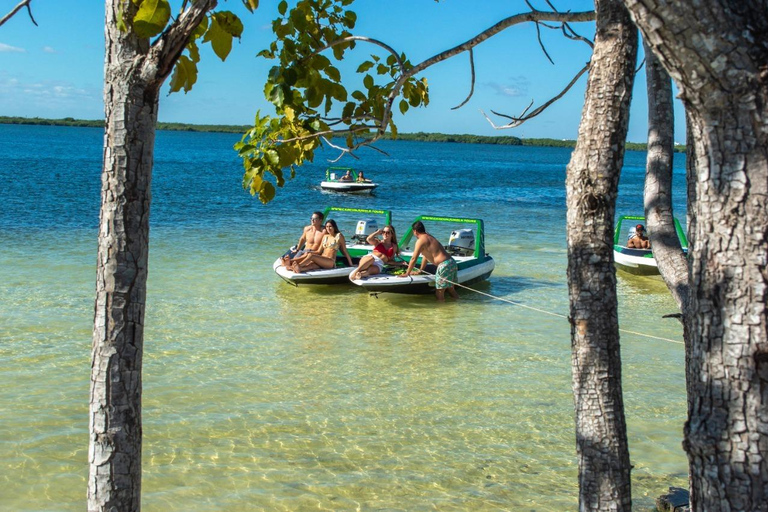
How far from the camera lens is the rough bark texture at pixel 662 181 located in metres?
3.50

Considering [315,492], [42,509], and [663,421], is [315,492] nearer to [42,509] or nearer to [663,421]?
[42,509]

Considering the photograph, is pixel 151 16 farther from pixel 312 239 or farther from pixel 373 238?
pixel 373 238

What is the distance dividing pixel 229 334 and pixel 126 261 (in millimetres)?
8423

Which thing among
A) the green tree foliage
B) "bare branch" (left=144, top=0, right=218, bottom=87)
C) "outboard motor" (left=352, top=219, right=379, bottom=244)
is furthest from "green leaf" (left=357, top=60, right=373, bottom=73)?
"outboard motor" (left=352, top=219, right=379, bottom=244)

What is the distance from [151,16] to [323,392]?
21.4 feet

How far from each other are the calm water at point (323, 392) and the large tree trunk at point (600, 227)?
2.87 m

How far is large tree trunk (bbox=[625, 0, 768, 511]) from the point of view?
1687mm

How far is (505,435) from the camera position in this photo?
23.7ft

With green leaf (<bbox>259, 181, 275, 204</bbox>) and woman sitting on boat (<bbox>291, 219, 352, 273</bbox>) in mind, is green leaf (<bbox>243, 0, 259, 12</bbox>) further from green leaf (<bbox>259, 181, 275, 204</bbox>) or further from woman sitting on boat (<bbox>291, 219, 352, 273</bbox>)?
woman sitting on boat (<bbox>291, 219, 352, 273</bbox>)

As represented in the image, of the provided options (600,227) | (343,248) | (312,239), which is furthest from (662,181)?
(312,239)

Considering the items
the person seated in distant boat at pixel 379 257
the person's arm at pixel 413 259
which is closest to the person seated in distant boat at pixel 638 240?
the person seated in distant boat at pixel 379 257

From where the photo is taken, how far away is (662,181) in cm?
358

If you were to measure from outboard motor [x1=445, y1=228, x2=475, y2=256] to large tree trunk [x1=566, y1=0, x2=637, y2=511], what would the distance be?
11409 millimetres

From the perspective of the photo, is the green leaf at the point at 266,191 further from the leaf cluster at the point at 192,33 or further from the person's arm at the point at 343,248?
the person's arm at the point at 343,248
